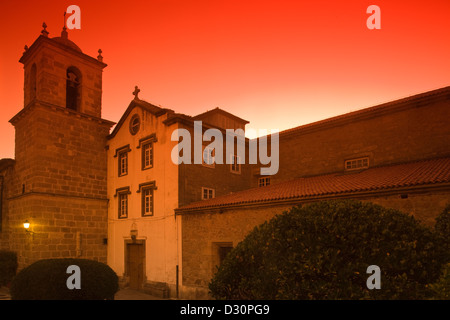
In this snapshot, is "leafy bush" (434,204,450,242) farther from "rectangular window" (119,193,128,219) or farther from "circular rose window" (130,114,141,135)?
"rectangular window" (119,193,128,219)

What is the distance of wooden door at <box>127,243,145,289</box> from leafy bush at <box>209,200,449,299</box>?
14711mm

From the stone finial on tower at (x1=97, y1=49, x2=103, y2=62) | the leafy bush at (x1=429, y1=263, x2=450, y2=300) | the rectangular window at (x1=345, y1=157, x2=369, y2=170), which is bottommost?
the leafy bush at (x1=429, y1=263, x2=450, y2=300)

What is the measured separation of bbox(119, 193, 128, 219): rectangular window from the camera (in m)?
21.7

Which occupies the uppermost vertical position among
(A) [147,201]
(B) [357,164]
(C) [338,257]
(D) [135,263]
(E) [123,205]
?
(B) [357,164]

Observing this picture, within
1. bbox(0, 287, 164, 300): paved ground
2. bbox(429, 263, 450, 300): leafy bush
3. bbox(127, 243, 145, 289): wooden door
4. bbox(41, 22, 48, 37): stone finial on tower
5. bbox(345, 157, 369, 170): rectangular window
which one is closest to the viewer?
bbox(429, 263, 450, 300): leafy bush

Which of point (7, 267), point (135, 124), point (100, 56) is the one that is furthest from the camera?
point (100, 56)

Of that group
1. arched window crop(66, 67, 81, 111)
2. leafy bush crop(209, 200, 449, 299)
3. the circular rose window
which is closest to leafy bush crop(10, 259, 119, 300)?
leafy bush crop(209, 200, 449, 299)

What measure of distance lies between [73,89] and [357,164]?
18.9m

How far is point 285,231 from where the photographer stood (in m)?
6.26

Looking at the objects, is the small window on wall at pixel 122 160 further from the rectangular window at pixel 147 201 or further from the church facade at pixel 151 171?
the rectangular window at pixel 147 201

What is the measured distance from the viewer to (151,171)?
65.3 feet

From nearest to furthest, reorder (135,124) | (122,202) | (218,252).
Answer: (218,252) < (135,124) < (122,202)

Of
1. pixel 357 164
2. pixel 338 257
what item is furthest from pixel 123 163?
pixel 338 257

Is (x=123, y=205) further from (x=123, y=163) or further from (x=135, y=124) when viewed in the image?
(x=135, y=124)
